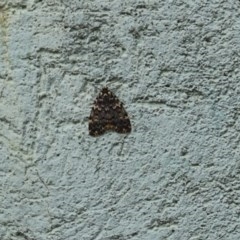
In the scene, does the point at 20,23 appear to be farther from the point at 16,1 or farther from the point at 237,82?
the point at 237,82

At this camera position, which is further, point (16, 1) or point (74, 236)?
point (74, 236)

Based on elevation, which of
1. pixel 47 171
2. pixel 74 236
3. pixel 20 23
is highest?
pixel 20 23

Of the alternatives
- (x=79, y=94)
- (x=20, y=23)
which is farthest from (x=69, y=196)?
(x=20, y=23)
